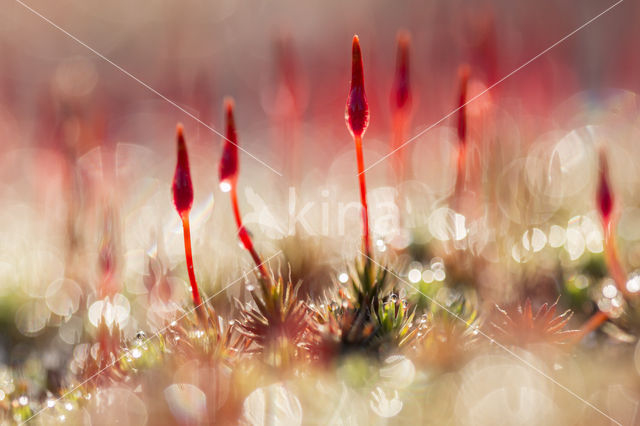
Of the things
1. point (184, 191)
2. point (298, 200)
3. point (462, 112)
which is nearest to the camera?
point (184, 191)

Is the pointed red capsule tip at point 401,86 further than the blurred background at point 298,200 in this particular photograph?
No

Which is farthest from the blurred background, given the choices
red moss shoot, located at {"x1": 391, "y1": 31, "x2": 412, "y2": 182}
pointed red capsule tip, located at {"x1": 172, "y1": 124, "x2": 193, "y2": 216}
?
pointed red capsule tip, located at {"x1": 172, "y1": 124, "x2": 193, "y2": 216}

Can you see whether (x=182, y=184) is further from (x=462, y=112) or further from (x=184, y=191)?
(x=462, y=112)

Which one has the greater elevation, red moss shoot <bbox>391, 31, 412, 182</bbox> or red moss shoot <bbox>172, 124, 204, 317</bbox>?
red moss shoot <bbox>391, 31, 412, 182</bbox>

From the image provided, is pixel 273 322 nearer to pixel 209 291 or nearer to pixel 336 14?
pixel 209 291

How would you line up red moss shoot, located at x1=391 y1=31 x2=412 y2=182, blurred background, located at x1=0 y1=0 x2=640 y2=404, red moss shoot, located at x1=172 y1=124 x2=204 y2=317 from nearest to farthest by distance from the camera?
red moss shoot, located at x1=172 y1=124 x2=204 y2=317
red moss shoot, located at x1=391 y1=31 x2=412 y2=182
blurred background, located at x1=0 y1=0 x2=640 y2=404

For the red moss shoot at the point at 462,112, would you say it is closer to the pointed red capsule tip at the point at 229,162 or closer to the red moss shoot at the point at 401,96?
the red moss shoot at the point at 401,96

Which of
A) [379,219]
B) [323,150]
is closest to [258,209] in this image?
[379,219]

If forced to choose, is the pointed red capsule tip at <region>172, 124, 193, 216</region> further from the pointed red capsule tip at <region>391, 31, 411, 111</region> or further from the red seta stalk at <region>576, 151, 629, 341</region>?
the red seta stalk at <region>576, 151, 629, 341</region>

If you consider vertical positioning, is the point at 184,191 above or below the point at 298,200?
above

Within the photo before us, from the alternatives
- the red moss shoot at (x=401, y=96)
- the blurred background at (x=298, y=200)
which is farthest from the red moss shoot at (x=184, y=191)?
the red moss shoot at (x=401, y=96)

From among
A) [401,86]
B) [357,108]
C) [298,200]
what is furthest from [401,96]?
[298,200]
